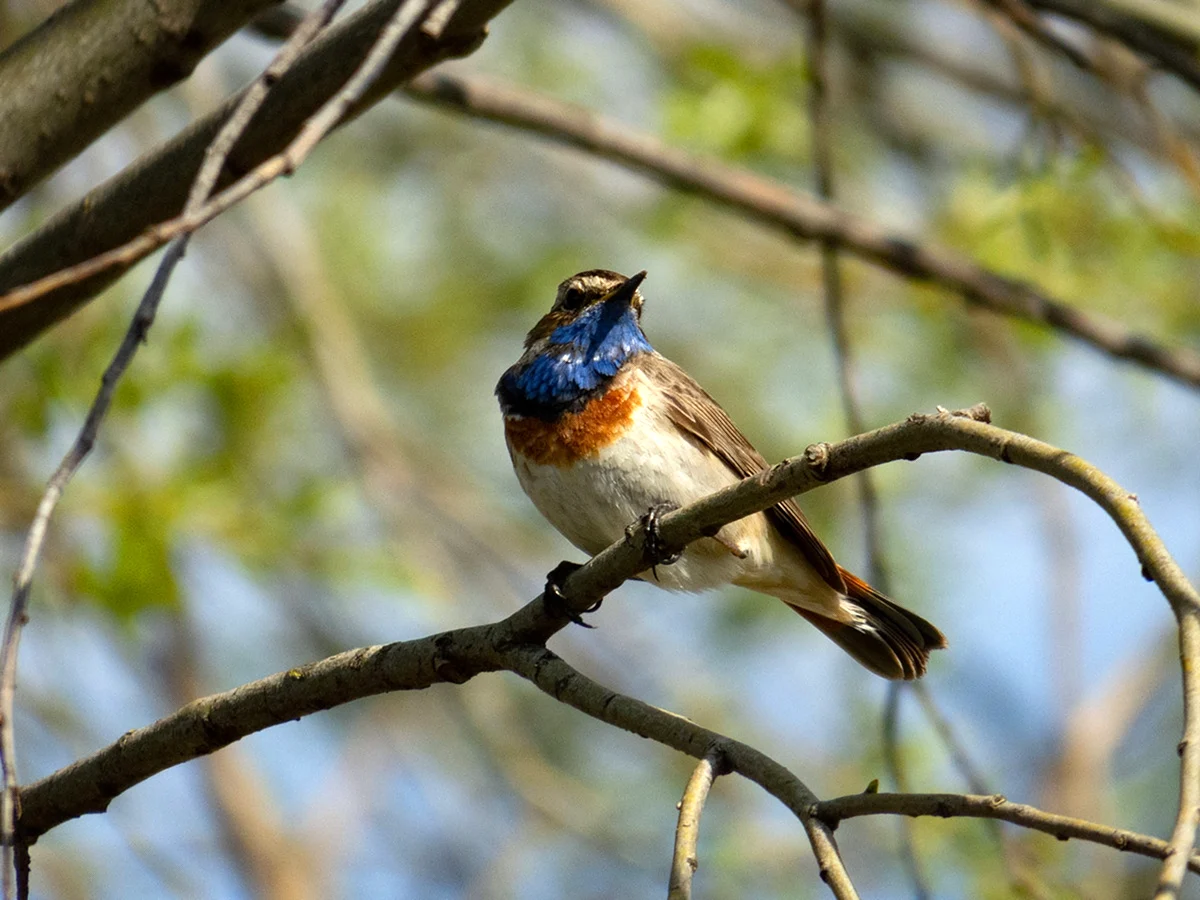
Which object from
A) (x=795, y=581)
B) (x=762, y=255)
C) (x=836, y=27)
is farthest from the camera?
(x=762, y=255)

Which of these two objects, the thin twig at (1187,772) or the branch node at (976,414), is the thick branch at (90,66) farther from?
the thin twig at (1187,772)

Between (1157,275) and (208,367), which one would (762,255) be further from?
(208,367)

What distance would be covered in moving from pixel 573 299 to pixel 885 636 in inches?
66.8

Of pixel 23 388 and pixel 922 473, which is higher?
pixel 922 473

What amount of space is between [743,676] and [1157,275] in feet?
12.1

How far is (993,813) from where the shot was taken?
238 cm

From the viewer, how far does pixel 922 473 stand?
30.8 feet

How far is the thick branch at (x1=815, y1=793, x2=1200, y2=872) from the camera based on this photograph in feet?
7.38

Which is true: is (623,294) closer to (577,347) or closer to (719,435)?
(577,347)

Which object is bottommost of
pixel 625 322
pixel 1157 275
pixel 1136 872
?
pixel 1136 872

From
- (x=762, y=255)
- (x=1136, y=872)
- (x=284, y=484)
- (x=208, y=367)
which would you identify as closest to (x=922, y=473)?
(x=762, y=255)

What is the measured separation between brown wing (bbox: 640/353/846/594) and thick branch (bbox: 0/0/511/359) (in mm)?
1889

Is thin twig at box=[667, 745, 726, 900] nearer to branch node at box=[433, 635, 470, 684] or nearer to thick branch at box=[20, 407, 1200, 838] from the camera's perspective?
thick branch at box=[20, 407, 1200, 838]

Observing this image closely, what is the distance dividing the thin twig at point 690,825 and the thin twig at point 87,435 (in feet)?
3.34
